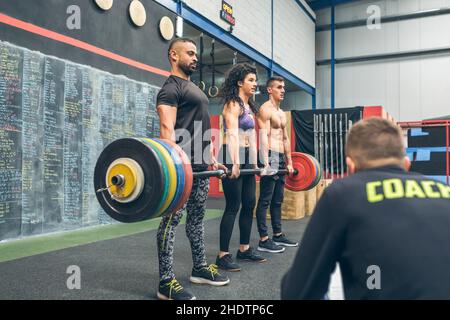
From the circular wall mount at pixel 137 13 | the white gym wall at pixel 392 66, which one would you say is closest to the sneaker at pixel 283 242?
the circular wall mount at pixel 137 13

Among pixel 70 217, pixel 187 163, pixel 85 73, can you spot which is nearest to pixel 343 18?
pixel 85 73

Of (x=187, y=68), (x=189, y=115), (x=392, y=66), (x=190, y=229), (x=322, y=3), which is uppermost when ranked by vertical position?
(x=322, y=3)

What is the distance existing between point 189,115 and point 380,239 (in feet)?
3.57

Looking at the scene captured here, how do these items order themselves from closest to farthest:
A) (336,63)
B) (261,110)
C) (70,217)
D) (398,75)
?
1. (261,110)
2. (70,217)
3. (398,75)
4. (336,63)

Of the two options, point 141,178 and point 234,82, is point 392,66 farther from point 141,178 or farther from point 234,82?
point 141,178

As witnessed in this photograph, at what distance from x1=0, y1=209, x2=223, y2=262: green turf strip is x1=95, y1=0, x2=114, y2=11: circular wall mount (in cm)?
187

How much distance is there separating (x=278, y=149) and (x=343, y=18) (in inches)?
287

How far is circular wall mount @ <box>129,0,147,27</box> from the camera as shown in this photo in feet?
11.6

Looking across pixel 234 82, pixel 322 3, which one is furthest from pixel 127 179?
pixel 322 3

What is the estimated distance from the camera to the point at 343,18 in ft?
28.7

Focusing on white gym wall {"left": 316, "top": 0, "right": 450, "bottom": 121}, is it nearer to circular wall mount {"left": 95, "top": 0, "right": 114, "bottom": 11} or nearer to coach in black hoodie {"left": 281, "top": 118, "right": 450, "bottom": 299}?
circular wall mount {"left": 95, "top": 0, "right": 114, "bottom": 11}

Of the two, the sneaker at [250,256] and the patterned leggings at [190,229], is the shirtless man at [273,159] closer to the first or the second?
the sneaker at [250,256]

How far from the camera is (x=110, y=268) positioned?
81.6 inches

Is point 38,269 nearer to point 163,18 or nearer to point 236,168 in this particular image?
point 236,168
